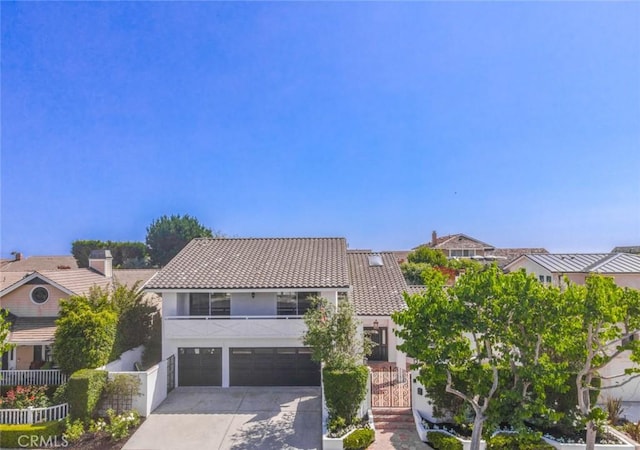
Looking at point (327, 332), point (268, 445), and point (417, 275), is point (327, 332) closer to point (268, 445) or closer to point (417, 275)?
point (268, 445)

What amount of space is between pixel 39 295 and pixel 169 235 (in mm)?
42823

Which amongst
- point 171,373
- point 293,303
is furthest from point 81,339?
point 293,303

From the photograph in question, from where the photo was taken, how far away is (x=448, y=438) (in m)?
14.7

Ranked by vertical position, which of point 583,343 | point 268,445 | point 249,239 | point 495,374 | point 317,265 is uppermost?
point 249,239

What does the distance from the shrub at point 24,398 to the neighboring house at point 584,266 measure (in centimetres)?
2741

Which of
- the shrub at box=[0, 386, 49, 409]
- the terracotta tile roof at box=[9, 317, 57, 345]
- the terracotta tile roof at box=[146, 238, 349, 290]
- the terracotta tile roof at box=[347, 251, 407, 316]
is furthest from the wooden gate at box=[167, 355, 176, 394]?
the terracotta tile roof at box=[347, 251, 407, 316]

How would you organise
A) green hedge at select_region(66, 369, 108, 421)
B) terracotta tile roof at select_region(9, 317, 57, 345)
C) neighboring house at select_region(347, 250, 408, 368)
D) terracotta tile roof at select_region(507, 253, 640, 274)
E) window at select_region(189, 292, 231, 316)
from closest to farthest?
green hedge at select_region(66, 369, 108, 421) < terracotta tile roof at select_region(9, 317, 57, 345) < window at select_region(189, 292, 231, 316) < neighboring house at select_region(347, 250, 408, 368) < terracotta tile roof at select_region(507, 253, 640, 274)

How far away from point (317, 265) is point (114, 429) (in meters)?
13.0

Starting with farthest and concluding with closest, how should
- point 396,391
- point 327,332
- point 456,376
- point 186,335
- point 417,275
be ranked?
1. point 417,275
2. point 186,335
3. point 396,391
4. point 327,332
5. point 456,376

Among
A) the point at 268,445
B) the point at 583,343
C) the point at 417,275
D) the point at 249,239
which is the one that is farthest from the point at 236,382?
the point at 417,275

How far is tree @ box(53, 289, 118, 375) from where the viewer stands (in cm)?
1770

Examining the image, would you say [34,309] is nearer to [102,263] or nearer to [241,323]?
[102,263]

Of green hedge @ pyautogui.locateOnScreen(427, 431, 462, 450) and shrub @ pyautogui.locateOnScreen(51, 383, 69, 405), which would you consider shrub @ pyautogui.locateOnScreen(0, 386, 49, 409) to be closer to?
shrub @ pyautogui.locateOnScreen(51, 383, 69, 405)

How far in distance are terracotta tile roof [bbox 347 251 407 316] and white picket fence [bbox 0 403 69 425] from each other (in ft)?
49.4
